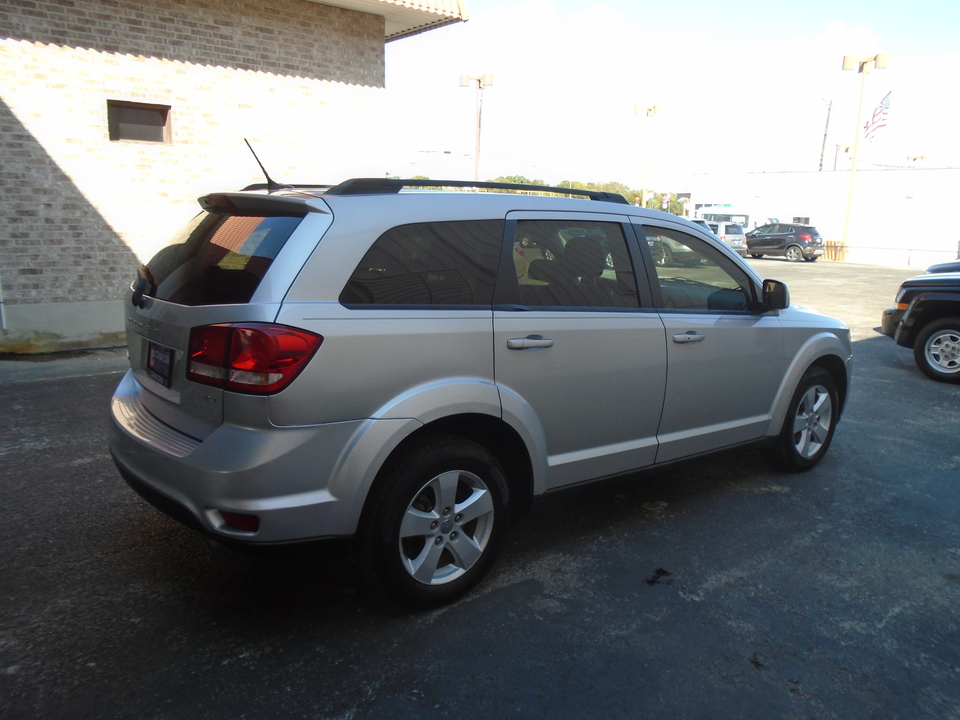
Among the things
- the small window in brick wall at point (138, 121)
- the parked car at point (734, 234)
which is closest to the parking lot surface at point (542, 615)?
the small window in brick wall at point (138, 121)

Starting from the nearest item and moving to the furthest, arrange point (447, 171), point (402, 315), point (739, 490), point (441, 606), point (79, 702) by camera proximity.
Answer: point (79, 702), point (402, 315), point (441, 606), point (739, 490), point (447, 171)

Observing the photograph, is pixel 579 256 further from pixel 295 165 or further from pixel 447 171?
pixel 447 171

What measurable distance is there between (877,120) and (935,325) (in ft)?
110

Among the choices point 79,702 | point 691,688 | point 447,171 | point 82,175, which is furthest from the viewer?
point 447,171

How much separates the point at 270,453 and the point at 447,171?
6705 cm

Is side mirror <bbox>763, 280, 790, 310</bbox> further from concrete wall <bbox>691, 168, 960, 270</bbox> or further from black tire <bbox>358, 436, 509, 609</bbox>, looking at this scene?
concrete wall <bbox>691, 168, 960, 270</bbox>

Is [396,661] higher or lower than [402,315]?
lower

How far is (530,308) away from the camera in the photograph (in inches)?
138

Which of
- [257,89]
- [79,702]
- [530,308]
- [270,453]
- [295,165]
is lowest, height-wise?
[79,702]

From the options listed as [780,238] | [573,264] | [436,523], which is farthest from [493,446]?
[780,238]

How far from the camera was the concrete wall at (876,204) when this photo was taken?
4462cm

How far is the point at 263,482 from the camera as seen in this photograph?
2.77m

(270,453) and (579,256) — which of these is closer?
(270,453)

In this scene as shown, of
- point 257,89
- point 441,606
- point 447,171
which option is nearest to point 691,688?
point 441,606
